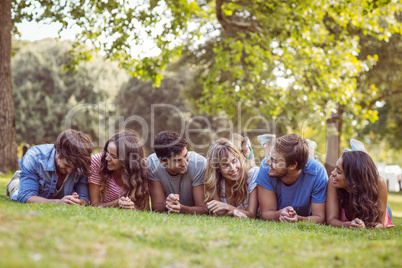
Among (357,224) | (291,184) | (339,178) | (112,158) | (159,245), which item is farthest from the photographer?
(291,184)

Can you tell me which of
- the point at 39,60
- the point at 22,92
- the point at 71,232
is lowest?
the point at 71,232

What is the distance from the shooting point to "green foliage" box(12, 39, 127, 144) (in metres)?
39.9

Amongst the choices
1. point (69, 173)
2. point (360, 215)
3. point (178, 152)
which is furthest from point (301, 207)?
point (69, 173)

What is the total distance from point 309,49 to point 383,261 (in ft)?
45.2

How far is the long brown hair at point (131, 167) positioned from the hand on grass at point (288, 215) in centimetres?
251

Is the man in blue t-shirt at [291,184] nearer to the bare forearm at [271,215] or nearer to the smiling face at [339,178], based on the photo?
the bare forearm at [271,215]

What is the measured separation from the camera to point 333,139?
24.0 m

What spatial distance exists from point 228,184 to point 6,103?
8.42 metres

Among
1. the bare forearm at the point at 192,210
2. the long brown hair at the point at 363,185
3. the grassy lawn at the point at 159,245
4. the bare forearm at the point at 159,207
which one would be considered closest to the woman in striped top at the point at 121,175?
the bare forearm at the point at 159,207

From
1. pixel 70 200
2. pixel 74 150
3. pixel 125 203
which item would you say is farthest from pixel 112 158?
pixel 70 200

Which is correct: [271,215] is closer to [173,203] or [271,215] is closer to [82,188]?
[173,203]

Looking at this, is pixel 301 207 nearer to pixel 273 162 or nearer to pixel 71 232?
pixel 273 162

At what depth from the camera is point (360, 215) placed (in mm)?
7430

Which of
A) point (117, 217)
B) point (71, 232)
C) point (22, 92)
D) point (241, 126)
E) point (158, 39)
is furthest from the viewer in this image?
point (22, 92)
